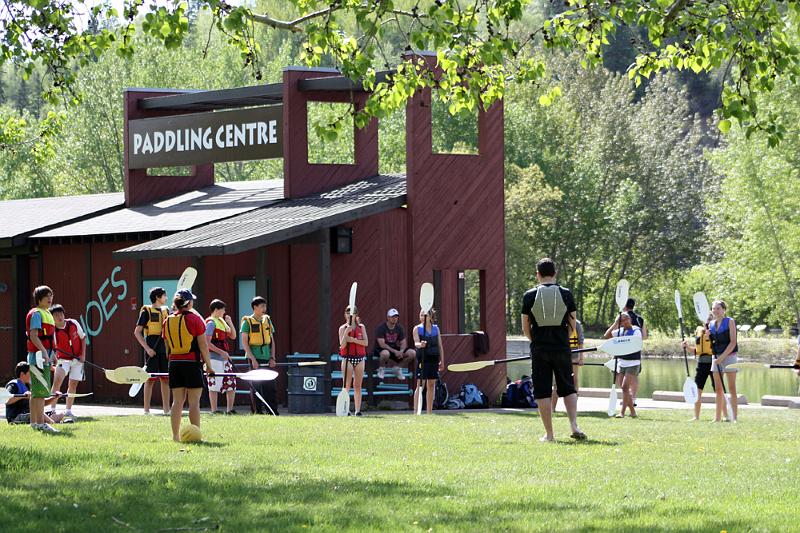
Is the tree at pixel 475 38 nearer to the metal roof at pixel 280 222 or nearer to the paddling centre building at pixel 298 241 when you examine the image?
the metal roof at pixel 280 222

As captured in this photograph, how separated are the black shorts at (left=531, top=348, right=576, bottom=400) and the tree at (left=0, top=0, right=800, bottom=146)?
7.65ft

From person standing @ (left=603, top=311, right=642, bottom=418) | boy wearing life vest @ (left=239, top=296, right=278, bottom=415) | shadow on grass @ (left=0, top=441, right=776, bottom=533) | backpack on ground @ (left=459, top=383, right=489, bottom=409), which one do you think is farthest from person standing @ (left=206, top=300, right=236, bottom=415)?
shadow on grass @ (left=0, top=441, right=776, bottom=533)

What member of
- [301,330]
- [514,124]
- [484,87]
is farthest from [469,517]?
[514,124]

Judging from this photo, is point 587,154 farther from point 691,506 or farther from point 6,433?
point 691,506

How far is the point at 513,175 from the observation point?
55.5m

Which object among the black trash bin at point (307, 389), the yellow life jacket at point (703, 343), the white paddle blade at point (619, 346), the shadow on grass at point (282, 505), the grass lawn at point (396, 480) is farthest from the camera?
the black trash bin at point (307, 389)

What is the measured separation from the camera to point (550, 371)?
1254 cm

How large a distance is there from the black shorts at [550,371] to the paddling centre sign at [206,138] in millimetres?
10692

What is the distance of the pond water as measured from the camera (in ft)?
98.9

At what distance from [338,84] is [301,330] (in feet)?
12.6

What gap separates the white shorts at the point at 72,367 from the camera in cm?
1631

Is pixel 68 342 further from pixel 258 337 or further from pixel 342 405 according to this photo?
pixel 342 405

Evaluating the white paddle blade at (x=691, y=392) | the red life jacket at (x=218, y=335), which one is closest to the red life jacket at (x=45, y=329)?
the red life jacket at (x=218, y=335)

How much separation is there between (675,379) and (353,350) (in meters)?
18.2
